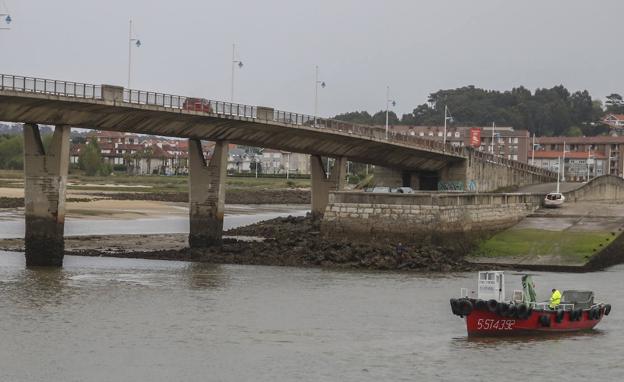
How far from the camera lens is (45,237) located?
6353cm

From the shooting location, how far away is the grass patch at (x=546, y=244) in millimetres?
71500

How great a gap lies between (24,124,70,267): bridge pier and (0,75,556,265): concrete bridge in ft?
0.18

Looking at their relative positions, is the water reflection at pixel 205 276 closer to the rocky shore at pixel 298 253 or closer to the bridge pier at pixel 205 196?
the rocky shore at pixel 298 253

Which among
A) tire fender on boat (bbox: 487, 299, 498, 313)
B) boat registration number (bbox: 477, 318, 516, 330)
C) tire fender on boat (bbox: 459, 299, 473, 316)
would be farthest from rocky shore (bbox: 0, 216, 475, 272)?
tire fender on boat (bbox: 459, 299, 473, 316)

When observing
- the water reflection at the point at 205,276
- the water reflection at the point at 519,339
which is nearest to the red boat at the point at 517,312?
the water reflection at the point at 519,339

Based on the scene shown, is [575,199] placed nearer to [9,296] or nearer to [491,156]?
[491,156]

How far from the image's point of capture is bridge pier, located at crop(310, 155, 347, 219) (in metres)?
100

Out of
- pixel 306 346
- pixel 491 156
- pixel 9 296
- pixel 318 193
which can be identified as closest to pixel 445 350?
pixel 306 346

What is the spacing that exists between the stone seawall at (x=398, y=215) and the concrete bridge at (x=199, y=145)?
31.9ft

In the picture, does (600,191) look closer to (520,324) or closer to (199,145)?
(199,145)

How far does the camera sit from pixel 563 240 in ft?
247

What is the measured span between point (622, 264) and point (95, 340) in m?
44.0

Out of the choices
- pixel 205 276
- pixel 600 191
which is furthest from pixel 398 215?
pixel 600 191

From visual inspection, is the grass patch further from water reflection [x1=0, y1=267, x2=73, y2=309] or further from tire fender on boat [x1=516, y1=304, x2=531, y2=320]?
water reflection [x1=0, y1=267, x2=73, y2=309]
